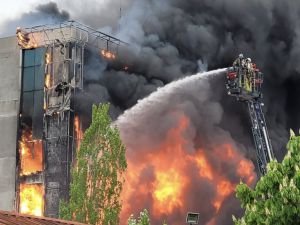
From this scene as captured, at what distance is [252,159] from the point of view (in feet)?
221

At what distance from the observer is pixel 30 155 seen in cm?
5853

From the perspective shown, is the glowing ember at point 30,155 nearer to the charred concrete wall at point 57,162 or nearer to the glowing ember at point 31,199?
the charred concrete wall at point 57,162

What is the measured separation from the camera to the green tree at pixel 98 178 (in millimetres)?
41219

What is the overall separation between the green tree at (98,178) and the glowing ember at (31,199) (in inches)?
558

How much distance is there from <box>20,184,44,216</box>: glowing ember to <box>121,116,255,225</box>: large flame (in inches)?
248

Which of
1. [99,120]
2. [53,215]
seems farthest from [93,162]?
[53,215]

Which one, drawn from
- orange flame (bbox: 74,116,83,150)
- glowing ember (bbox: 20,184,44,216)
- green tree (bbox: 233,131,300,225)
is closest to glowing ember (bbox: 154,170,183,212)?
orange flame (bbox: 74,116,83,150)

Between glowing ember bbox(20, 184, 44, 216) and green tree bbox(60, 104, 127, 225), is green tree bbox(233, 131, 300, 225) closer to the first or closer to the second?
green tree bbox(60, 104, 127, 225)

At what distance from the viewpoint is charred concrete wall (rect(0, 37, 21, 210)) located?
59188 millimetres

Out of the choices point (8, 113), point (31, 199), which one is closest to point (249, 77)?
point (31, 199)

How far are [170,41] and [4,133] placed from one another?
1589 centimetres

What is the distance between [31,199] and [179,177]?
1219cm

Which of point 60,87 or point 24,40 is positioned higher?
point 24,40

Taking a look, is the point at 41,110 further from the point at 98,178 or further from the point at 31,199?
the point at 98,178
